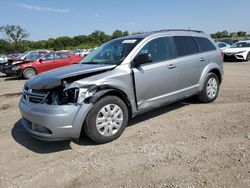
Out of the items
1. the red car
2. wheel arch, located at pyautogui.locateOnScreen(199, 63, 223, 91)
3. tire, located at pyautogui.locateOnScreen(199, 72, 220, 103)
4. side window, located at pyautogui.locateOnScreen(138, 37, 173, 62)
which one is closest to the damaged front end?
side window, located at pyautogui.locateOnScreen(138, 37, 173, 62)

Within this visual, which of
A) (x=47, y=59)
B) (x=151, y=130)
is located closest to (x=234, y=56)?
(x=47, y=59)

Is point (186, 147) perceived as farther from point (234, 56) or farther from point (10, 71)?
point (234, 56)

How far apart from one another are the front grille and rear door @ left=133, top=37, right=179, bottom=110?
5.07 feet

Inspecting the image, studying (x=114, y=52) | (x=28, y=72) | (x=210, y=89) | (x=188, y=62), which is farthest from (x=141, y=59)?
(x=28, y=72)

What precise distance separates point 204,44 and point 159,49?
5.35 ft

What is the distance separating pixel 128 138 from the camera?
187 inches

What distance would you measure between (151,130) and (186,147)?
0.94m

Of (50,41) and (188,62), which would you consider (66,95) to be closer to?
(188,62)

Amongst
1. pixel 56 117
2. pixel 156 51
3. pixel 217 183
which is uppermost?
pixel 156 51

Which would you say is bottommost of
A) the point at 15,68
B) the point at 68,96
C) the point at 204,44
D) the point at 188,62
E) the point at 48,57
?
the point at 15,68

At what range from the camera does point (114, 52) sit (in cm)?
537

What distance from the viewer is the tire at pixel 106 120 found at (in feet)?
14.2

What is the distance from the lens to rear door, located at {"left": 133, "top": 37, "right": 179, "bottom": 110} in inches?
195

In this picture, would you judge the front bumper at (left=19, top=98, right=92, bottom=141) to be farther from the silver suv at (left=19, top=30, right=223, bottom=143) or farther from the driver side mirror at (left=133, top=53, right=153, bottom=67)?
the driver side mirror at (left=133, top=53, right=153, bottom=67)
